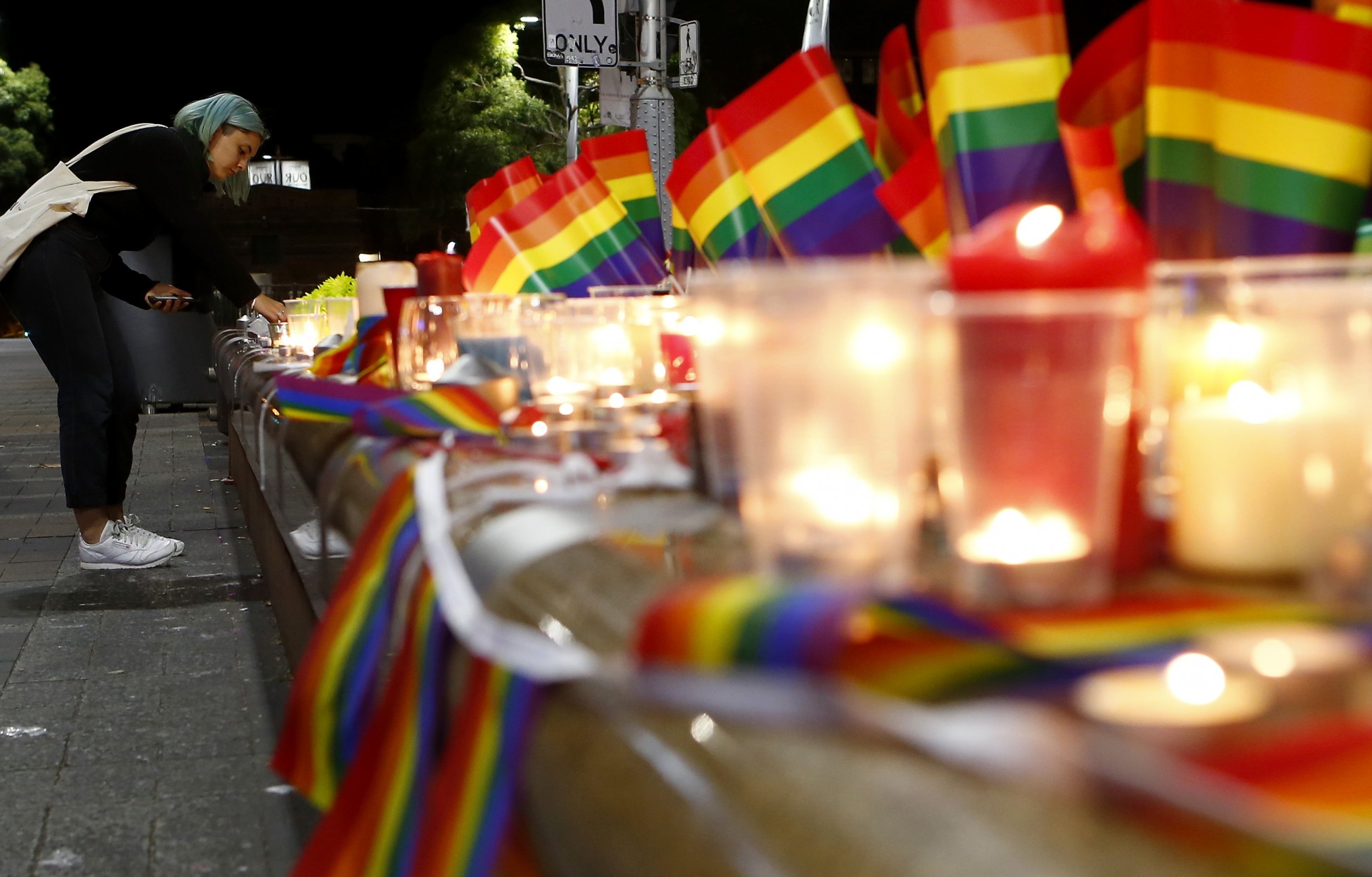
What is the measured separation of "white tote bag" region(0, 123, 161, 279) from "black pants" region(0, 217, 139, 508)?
6cm

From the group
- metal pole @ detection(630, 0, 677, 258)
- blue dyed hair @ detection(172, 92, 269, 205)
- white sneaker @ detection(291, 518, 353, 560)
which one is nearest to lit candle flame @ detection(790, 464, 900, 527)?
white sneaker @ detection(291, 518, 353, 560)

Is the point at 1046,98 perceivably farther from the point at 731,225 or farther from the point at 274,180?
the point at 274,180

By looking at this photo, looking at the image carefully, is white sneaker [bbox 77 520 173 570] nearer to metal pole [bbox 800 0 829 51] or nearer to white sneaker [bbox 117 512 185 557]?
white sneaker [bbox 117 512 185 557]

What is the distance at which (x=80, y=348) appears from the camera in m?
5.16

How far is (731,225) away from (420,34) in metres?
43.3

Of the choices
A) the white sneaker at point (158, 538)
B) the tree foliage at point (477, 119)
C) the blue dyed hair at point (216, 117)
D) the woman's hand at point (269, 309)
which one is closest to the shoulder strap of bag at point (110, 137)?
the blue dyed hair at point (216, 117)

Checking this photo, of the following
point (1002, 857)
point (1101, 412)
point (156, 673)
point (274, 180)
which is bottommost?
point (156, 673)

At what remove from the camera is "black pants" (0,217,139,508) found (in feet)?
16.7

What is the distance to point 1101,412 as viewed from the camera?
2.64ft

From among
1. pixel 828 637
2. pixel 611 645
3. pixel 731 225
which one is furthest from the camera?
pixel 731 225

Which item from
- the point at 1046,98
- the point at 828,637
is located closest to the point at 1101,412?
the point at 828,637

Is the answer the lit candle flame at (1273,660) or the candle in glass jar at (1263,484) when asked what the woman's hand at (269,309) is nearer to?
the candle in glass jar at (1263,484)

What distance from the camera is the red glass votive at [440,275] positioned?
2459mm

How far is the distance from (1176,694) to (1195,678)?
0.5 inches
